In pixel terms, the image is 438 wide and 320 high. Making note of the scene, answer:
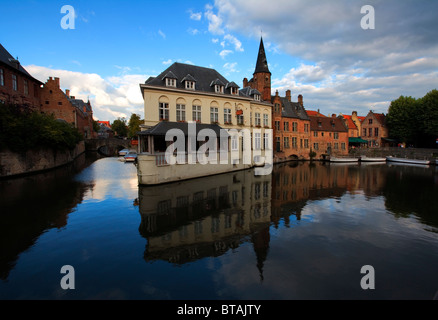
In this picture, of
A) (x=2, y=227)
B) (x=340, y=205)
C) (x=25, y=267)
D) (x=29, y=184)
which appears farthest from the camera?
(x=29, y=184)

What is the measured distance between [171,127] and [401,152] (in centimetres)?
4963

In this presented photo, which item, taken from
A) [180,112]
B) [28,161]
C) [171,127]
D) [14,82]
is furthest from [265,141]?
[14,82]

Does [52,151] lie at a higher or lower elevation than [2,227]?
higher

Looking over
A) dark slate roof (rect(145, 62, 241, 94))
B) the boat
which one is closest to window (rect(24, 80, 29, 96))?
dark slate roof (rect(145, 62, 241, 94))

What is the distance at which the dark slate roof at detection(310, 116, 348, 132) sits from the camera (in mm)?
44406

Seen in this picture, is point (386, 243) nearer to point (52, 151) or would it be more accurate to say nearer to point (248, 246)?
point (248, 246)

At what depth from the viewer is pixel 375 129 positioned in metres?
54.4

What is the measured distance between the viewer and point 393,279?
5.55 meters

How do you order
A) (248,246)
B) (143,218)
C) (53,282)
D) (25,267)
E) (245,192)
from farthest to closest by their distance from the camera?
(245,192) < (143,218) < (248,246) < (25,267) < (53,282)

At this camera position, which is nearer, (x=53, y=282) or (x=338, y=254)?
(x=53, y=282)

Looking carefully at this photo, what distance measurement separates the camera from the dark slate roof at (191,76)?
73.3 ft

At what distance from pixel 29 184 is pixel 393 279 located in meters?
23.1

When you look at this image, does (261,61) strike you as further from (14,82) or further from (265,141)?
(14,82)
